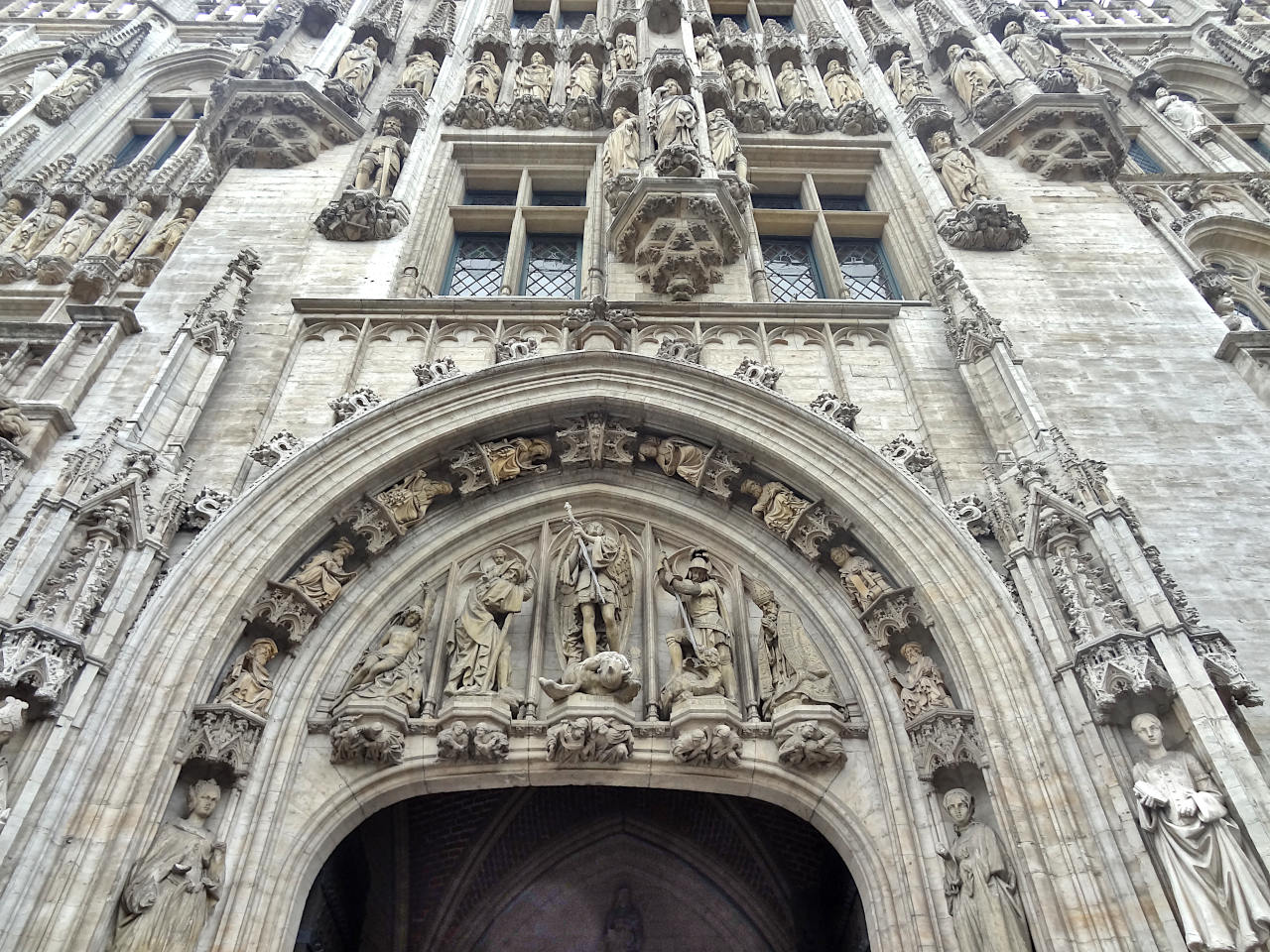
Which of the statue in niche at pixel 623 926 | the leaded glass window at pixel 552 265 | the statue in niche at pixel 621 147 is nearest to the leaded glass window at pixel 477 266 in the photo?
the leaded glass window at pixel 552 265

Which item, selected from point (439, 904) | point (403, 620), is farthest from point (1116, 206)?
point (439, 904)

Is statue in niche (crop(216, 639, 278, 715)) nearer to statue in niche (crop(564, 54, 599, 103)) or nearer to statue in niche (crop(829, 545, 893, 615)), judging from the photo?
statue in niche (crop(829, 545, 893, 615))

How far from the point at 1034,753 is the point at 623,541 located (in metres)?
3.94

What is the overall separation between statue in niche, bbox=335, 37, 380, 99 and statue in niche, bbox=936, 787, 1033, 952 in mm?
11811

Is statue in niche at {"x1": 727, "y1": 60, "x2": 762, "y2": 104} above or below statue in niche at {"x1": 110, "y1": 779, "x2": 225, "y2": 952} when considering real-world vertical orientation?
above

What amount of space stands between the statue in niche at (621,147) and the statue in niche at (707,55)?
6.42 ft

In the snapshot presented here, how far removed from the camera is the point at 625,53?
13.7 m

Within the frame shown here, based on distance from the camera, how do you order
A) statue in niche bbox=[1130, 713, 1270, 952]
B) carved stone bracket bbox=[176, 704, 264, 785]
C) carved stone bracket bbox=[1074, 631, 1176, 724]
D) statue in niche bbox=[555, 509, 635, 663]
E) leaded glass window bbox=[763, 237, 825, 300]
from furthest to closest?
1. leaded glass window bbox=[763, 237, 825, 300]
2. statue in niche bbox=[555, 509, 635, 663]
3. carved stone bracket bbox=[176, 704, 264, 785]
4. carved stone bracket bbox=[1074, 631, 1176, 724]
5. statue in niche bbox=[1130, 713, 1270, 952]

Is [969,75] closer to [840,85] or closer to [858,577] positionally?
[840,85]

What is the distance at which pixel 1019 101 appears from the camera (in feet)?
39.9

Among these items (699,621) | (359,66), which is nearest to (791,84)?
(359,66)

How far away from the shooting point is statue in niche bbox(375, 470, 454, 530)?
26.5 feet

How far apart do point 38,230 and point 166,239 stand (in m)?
2.38

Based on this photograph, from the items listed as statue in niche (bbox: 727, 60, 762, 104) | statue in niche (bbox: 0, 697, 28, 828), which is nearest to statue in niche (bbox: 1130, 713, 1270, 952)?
statue in niche (bbox: 0, 697, 28, 828)
